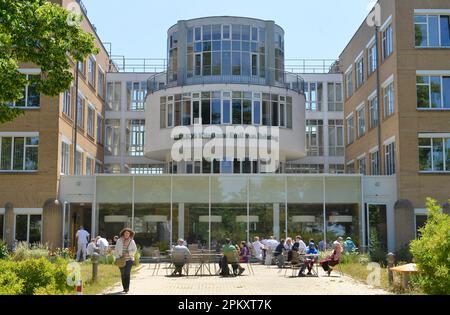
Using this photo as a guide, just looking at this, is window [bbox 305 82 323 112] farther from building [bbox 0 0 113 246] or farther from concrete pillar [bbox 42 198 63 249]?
concrete pillar [bbox 42 198 63 249]

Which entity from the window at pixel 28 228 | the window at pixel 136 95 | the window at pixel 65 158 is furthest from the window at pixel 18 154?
the window at pixel 136 95

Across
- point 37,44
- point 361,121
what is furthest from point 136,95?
point 37,44

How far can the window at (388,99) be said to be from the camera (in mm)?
33906

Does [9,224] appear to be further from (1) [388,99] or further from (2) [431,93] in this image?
(2) [431,93]

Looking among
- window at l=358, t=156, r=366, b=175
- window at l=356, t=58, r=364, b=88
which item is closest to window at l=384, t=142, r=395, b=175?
window at l=358, t=156, r=366, b=175

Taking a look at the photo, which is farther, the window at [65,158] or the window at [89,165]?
the window at [89,165]

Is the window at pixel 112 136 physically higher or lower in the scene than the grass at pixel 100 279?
higher

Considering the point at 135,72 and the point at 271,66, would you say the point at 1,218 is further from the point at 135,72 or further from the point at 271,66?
the point at 135,72

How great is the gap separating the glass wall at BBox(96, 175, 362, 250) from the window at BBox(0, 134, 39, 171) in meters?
3.53

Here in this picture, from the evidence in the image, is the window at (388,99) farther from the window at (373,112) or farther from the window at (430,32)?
the window at (430,32)

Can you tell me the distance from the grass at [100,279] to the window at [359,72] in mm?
22989

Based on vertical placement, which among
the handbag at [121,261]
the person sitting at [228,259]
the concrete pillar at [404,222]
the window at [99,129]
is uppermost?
the window at [99,129]

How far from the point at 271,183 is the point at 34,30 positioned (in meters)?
17.9

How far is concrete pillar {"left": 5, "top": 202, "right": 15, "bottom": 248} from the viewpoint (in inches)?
1280
